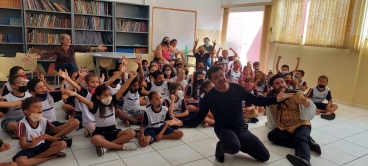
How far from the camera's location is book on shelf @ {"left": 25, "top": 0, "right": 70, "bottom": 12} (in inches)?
221

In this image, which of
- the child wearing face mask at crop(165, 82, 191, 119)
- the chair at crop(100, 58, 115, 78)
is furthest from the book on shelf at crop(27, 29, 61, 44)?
the child wearing face mask at crop(165, 82, 191, 119)

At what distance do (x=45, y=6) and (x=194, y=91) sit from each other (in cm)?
402

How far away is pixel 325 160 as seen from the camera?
271 cm

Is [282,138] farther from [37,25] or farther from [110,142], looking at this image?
[37,25]

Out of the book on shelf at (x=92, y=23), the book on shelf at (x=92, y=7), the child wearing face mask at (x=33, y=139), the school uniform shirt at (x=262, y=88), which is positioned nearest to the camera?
the child wearing face mask at (x=33, y=139)

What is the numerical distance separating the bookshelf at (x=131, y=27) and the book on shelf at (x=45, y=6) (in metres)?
1.28

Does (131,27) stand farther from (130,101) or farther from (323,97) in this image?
(323,97)

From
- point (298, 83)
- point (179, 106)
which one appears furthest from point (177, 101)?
point (298, 83)

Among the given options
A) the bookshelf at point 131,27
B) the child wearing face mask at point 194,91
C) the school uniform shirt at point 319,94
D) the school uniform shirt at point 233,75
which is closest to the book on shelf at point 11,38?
the bookshelf at point 131,27

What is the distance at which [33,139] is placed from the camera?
2.24 m

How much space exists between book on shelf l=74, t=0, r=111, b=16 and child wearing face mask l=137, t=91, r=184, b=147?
4.25 meters

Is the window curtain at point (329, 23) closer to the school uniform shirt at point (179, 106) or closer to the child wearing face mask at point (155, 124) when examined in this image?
the school uniform shirt at point (179, 106)

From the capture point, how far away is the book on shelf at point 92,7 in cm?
611

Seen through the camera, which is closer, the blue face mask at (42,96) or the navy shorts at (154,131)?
the blue face mask at (42,96)
